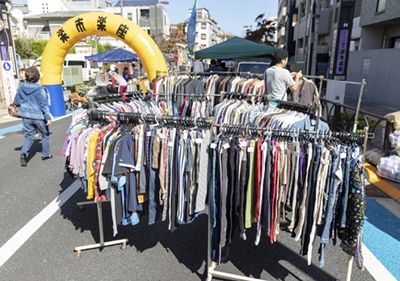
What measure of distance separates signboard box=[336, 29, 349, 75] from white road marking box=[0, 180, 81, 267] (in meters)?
10.4

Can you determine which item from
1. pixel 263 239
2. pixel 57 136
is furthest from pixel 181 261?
pixel 57 136

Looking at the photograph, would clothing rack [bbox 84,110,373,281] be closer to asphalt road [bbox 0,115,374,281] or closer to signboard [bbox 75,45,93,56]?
asphalt road [bbox 0,115,374,281]

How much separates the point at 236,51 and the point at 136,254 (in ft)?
35.5

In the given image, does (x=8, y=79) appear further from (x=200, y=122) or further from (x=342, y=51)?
(x=342, y=51)

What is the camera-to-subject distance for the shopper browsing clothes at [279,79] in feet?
16.3

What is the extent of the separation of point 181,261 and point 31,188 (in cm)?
354

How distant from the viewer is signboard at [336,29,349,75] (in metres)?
11.1

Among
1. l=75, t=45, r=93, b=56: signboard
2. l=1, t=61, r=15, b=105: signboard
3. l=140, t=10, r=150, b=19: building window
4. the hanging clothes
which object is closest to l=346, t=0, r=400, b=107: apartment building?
the hanging clothes

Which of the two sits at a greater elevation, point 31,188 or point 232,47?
point 232,47

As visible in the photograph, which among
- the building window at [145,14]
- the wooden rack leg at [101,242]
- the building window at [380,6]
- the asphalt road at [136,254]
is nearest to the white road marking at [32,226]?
the asphalt road at [136,254]

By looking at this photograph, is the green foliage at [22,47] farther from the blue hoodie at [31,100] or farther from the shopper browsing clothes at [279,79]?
the shopper browsing clothes at [279,79]

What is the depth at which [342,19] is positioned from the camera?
1098 centimetres

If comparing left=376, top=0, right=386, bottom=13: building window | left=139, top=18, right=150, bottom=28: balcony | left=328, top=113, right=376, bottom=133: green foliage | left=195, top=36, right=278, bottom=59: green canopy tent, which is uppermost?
left=139, top=18, right=150, bottom=28: balcony

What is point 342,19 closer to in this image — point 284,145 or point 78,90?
point 284,145
